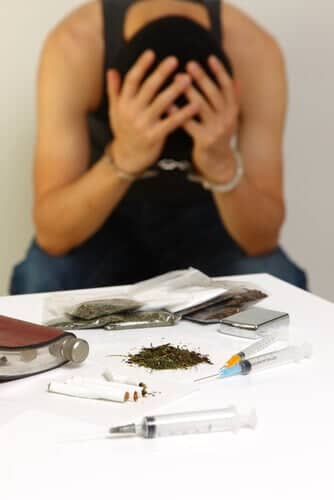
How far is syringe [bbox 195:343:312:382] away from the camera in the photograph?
722mm

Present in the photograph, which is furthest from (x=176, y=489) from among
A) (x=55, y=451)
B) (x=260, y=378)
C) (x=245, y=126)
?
(x=245, y=126)

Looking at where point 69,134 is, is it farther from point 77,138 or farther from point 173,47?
point 173,47

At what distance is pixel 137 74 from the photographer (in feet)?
5.08

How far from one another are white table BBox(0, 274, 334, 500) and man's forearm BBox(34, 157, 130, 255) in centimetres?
92

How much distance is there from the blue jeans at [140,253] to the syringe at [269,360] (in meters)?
0.85

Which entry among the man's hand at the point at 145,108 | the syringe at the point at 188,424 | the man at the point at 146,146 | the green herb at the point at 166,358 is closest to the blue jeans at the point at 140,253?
the man at the point at 146,146

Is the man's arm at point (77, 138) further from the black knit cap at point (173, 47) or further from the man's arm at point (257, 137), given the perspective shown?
the man's arm at point (257, 137)

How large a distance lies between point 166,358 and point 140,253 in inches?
34.3

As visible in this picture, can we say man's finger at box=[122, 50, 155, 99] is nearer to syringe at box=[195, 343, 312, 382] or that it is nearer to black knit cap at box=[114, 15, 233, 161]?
black knit cap at box=[114, 15, 233, 161]

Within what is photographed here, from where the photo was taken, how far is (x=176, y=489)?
1.69ft

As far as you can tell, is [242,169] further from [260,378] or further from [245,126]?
[260,378]

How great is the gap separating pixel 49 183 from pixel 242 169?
0.39 m

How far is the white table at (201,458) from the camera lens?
20.3 inches

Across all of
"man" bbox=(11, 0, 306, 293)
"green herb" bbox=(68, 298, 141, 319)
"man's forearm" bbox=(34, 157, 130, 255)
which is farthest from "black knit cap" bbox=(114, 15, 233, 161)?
"green herb" bbox=(68, 298, 141, 319)
